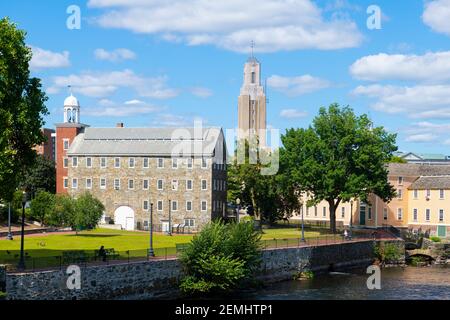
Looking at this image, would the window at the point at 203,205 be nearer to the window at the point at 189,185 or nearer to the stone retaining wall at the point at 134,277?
the window at the point at 189,185

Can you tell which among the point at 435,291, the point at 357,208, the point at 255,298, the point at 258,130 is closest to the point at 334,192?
the point at 357,208

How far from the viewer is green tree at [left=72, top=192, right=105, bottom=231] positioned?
72.2 meters

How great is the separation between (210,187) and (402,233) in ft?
74.5

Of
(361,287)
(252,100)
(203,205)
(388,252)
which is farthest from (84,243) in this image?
(252,100)

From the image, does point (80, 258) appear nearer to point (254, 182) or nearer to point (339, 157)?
point (339, 157)

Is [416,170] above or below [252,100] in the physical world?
below

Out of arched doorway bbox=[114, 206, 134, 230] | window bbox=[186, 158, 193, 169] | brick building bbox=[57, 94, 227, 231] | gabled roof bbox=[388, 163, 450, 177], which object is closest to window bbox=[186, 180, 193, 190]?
brick building bbox=[57, 94, 227, 231]

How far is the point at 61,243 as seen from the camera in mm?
60750

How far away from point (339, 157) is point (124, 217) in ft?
88.5

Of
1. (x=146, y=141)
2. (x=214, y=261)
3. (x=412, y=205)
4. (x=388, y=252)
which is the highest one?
(x=146, y=141)

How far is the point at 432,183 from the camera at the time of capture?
3684 inches

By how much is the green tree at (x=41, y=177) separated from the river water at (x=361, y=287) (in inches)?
2052

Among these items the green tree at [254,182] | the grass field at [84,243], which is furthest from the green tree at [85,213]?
the green tree at [254,182]

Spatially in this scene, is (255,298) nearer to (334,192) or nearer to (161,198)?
(334,192)
